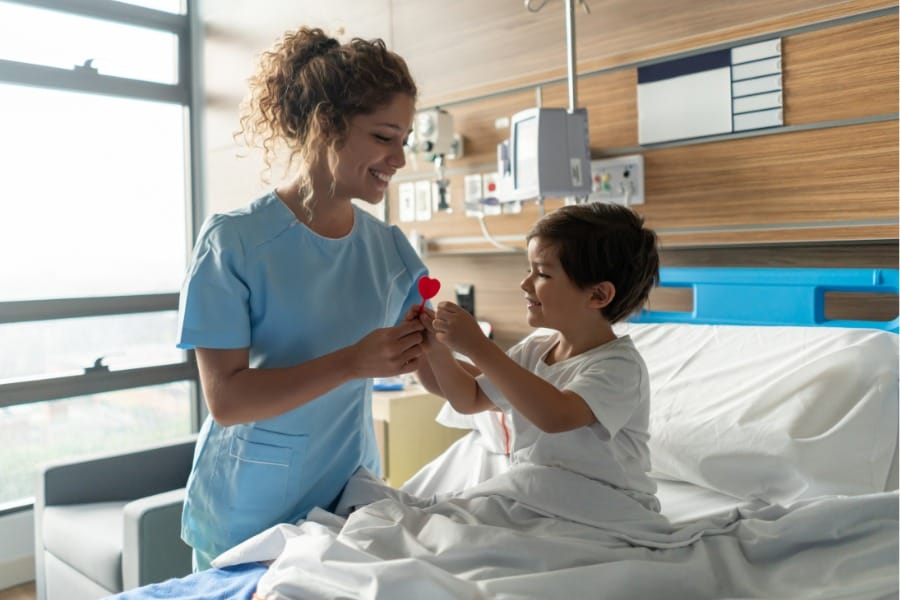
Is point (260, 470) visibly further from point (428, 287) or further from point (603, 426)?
point (603, 426)

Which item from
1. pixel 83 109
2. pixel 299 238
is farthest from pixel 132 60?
pixel 299 238

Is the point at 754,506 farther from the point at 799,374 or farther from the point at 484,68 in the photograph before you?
the point at 484,68

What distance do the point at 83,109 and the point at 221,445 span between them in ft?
9.95

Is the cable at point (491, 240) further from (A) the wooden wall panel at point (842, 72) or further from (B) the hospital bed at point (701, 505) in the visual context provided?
(A) the wooden wall panel at point (842, 72)

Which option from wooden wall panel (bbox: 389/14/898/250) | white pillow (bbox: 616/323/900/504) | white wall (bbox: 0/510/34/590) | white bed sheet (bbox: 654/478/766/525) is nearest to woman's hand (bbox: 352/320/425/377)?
white bed sheet (bbox: 654/478/766/525)

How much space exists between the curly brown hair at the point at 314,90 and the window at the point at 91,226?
2550 millimetres

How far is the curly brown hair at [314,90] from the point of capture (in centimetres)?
150

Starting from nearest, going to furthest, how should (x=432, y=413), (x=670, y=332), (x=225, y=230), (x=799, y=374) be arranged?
1. (x=225, y=230)
2. (x=799, y=374)
3. (x=670, y=332)
4. (x=432, y=413)

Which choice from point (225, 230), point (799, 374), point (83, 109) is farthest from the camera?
point (83, 109)

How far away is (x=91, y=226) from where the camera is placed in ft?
13.1

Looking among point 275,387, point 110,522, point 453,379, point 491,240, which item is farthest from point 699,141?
point 110,522

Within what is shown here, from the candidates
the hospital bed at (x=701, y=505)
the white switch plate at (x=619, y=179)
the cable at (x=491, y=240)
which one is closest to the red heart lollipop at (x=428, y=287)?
the hospital bed at (x=701, y=505)

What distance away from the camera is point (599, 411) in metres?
1.44

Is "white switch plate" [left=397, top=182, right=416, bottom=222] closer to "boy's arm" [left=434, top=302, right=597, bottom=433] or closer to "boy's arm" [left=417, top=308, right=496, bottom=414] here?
"boy's arm" [left=417, top=308, right=496, bottom=414]
